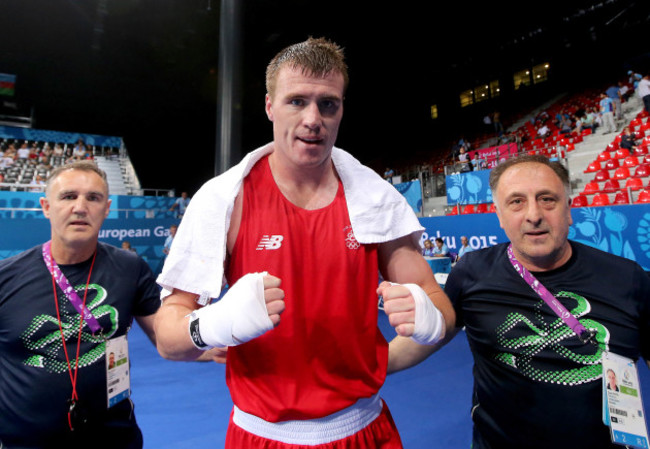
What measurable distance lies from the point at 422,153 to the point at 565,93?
24.9ft

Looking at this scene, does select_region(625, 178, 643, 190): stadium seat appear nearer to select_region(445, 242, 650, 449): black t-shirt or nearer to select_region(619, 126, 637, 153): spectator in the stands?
select_region(619, 126, 637, 153): spectator in the stands

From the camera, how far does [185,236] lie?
115 centimetres

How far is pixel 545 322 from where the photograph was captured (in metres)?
1.63

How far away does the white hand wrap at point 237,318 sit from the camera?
987 millimetres

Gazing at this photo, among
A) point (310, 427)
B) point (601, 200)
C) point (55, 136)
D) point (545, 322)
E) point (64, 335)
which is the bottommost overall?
point (310, 427)

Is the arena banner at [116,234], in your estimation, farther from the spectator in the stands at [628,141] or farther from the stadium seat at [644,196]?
the spectator in the stands at [628,141]

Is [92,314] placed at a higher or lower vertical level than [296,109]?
lower

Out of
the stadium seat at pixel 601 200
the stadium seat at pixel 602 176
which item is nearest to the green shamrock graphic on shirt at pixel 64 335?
the stadium seat at pixel 601 200

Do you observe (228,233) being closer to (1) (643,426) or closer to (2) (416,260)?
(2) (416,260)

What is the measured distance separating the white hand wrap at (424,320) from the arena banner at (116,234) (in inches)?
418

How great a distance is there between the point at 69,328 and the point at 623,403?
2507mm

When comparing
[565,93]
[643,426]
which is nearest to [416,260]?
[643,426]

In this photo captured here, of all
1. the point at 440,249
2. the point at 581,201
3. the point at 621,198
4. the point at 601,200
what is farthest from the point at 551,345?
the point at 581,201

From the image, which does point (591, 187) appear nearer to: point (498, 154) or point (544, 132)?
point (498, 154)
